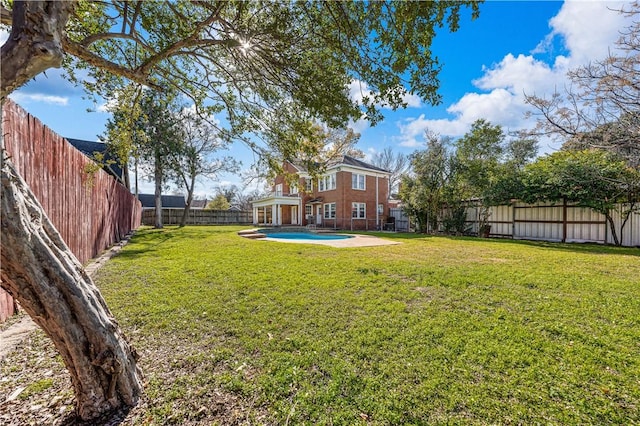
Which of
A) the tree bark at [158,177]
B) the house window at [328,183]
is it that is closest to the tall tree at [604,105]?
the house window at [328,183]

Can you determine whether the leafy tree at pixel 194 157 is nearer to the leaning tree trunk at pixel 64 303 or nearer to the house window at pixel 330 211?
the house window at pixel 330 211

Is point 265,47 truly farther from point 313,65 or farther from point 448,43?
point 448,43

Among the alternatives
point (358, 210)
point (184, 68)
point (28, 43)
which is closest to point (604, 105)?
point (184, 68)

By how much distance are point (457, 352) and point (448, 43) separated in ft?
14.0

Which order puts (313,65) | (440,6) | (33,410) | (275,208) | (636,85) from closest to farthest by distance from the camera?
1. (33,410)
2. (440,6)
3. (313,65)
4. (636,85)
5. (275,208)

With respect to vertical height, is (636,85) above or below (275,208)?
above

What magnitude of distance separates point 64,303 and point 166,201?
46325 mm

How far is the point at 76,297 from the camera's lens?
1821mm

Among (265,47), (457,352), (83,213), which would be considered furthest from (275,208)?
(457,352)

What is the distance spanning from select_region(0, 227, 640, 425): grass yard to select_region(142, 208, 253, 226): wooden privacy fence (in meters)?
25.7

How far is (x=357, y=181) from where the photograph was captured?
22656 mm

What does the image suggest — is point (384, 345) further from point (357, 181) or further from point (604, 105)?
point (357, 181)

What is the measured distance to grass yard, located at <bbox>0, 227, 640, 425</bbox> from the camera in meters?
2.04

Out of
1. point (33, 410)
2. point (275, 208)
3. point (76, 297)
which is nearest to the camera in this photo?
point (76, 297)
